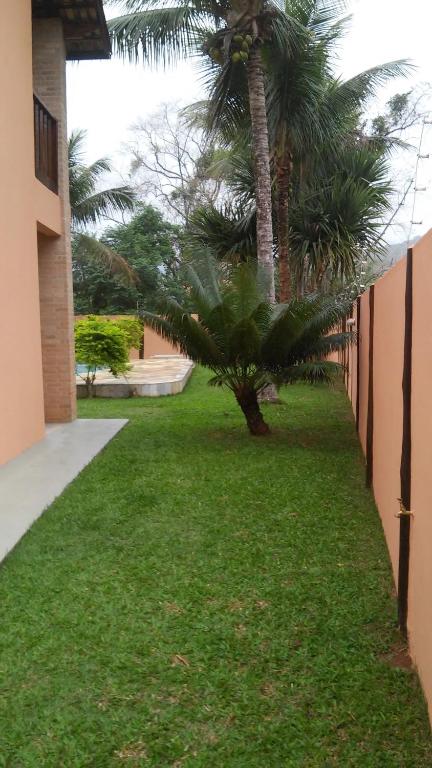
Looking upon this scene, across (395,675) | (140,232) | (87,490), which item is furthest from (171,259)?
(395,675)

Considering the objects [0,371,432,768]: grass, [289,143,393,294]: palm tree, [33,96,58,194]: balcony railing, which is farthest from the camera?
[289,143,393,294]: palm tree

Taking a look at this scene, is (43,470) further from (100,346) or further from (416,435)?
(100,346)

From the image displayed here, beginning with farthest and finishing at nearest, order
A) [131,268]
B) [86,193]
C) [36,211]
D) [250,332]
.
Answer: [131,268] → [86,193] → [36,211] → [250,332]

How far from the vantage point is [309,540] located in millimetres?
4922

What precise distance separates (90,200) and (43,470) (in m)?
17.4

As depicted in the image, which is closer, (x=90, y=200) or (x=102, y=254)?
(x=90, y=200)

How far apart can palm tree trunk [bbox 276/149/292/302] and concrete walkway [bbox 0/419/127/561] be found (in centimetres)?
529

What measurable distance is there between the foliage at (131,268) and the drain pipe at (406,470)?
23885 mm

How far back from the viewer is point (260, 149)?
37.7ft

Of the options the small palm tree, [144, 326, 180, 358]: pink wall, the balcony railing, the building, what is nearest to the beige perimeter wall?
the small palm tree

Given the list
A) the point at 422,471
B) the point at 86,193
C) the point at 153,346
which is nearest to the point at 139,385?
the point at 86,193

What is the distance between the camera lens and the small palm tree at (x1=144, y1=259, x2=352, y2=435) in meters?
8.32

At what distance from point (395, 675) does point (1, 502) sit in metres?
3.79

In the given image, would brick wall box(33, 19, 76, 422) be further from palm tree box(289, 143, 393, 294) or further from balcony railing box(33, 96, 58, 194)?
Answer: palm tree box(289, 143, 393, 294)
